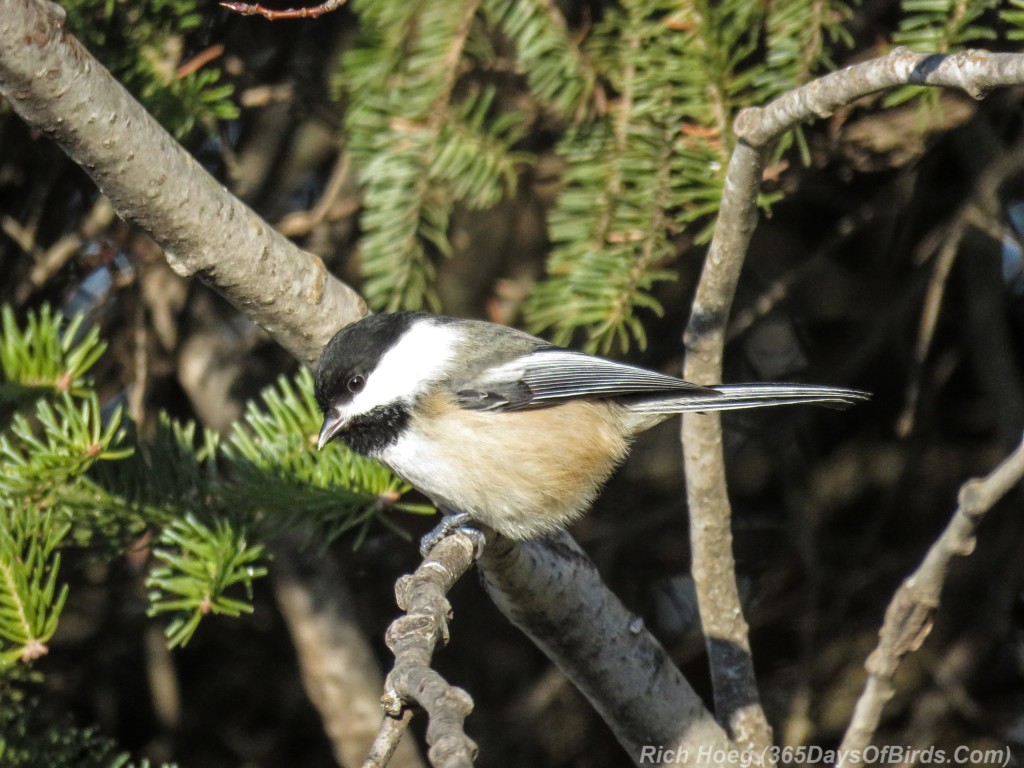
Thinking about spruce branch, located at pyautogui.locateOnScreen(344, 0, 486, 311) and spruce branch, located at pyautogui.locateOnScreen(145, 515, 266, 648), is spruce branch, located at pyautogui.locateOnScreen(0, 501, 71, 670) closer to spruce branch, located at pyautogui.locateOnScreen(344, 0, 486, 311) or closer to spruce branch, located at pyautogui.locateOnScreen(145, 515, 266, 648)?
spruce branch, located at pyautogui.locateOnScreen(145, 515, 266, 648)

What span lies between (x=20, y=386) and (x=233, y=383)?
732 mm

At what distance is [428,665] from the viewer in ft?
3.04

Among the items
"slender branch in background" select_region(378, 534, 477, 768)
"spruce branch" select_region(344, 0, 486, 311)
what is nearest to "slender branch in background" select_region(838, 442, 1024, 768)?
"slender branch in background" select_region(378, 534, 477, 768)

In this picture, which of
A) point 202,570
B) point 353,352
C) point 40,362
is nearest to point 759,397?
point 353,352

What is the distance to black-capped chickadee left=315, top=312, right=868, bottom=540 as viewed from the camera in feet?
5.26

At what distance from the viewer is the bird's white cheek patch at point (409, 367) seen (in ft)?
5.49

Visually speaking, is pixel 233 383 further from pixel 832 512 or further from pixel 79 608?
pixel 832 512

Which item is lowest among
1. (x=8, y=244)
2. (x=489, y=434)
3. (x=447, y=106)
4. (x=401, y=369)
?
(x=489, y=434)

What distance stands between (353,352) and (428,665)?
0.70 meters

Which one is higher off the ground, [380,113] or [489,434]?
[380,113]

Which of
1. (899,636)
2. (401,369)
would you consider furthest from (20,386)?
(899,636)

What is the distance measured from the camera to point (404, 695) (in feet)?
2.88

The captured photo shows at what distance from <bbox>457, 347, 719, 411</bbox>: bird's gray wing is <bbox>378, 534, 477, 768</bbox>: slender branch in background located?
45 centimetres

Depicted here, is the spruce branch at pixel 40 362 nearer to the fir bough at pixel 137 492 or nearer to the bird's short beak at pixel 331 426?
the fir bough at pixel 137 492
